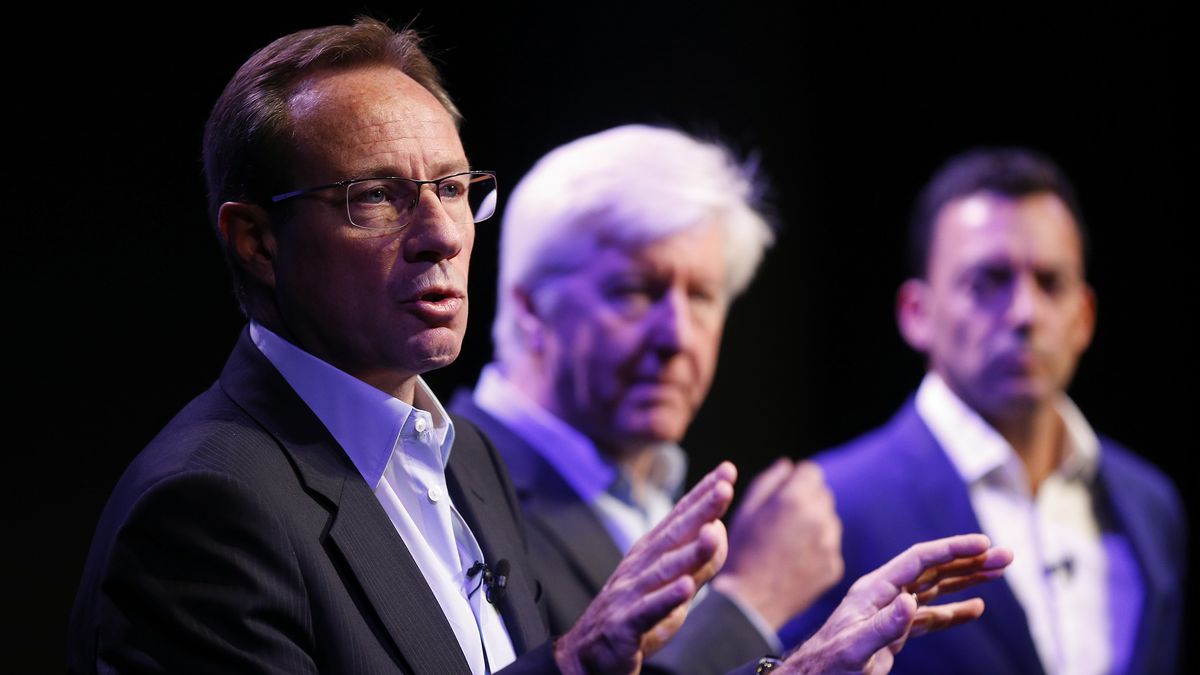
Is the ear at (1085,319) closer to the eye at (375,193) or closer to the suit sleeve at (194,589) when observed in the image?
the eye at (375,193)

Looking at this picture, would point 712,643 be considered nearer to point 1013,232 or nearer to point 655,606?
point 655,606

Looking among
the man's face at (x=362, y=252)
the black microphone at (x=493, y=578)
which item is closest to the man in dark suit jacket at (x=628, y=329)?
the black microphone at (x=493, y=578)

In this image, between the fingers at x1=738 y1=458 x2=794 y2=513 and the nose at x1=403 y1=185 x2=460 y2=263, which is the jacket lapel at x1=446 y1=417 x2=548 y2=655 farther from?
the fingers at x1=738 y1=458 x2=794 y2=513

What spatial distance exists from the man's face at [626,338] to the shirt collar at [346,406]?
45.5 inches

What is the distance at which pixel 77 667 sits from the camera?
162 centimetres

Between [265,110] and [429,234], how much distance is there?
280 millimetres

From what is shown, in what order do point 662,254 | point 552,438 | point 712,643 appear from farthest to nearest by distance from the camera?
point 662,254
point 552,438
point 712,643

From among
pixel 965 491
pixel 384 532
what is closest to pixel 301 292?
pixel 384 532

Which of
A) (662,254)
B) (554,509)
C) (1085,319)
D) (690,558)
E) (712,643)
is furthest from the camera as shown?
(1085,319)

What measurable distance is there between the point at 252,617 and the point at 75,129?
116cm

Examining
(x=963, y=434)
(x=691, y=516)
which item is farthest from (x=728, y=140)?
(x=691, y=516)

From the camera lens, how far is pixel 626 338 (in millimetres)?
2930

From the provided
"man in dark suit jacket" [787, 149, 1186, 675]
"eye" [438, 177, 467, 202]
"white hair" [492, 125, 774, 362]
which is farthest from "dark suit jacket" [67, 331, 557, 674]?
"man in dark suit jacket" [787, 149, 1186, 675]

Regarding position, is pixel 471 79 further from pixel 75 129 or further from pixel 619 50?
pixel 75 129
